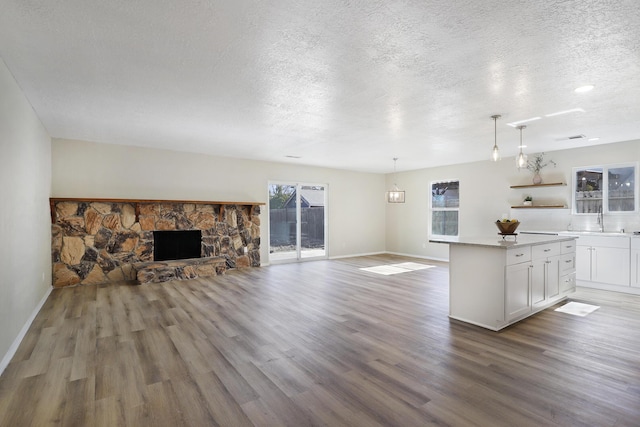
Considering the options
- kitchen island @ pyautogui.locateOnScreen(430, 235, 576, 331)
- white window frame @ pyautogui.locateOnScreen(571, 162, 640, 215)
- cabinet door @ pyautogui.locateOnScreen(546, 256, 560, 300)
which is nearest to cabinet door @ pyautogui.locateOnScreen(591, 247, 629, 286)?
white window frame @ pyautogui.locateOnScreen(571, 162, 640, 215)

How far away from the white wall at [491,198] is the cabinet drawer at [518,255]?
3.36m

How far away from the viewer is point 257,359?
279 centimetres

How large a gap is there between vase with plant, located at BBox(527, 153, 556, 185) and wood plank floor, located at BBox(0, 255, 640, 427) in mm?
2787

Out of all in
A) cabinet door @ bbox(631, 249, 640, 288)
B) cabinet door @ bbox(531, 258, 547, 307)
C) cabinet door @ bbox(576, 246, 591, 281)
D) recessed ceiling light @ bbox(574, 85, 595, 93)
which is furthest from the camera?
cabinet door @ bbox(576, 246, 591, 281)

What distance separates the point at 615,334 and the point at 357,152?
4683mm

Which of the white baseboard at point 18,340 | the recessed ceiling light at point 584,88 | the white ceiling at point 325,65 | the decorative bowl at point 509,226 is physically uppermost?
the white ceiling at point 325,65

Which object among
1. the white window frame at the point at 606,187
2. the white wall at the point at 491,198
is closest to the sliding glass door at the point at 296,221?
the white wall at the point at 491,198

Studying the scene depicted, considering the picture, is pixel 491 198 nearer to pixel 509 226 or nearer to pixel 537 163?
pixel 537 163

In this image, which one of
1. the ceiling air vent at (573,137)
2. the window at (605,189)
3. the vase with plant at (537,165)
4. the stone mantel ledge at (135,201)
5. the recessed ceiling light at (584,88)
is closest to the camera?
the recessed ceiling light at (584,88)

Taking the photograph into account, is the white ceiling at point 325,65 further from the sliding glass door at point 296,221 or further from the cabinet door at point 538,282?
the sliding glass door at point 296,221

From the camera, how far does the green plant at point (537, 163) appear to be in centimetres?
672

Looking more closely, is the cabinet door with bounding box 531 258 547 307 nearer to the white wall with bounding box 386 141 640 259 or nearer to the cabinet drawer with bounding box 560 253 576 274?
the cabinet drawer with bounding box 560 253 576 274

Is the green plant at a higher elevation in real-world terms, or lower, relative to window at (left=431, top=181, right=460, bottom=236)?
higher

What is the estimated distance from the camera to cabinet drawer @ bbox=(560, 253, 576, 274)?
454cm
